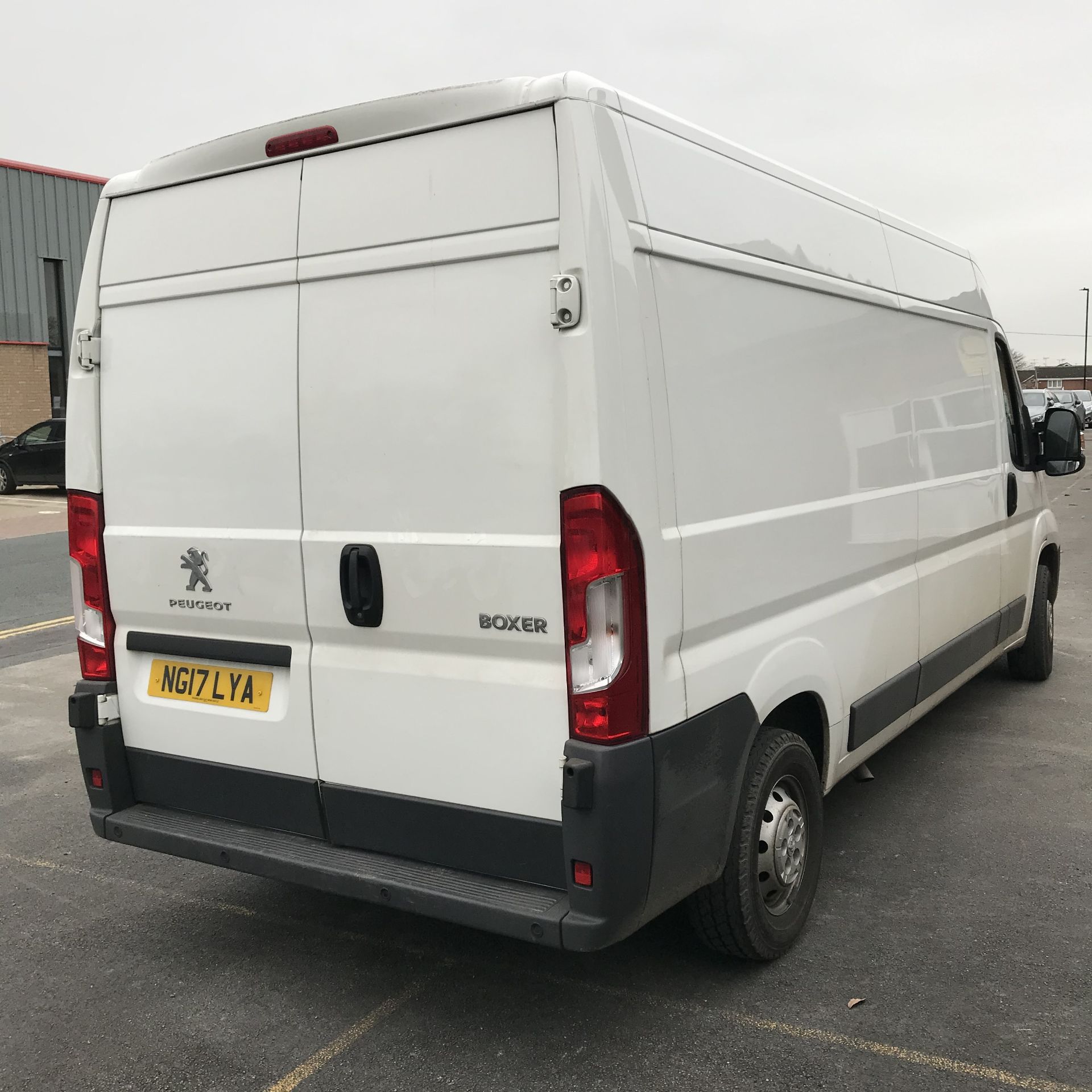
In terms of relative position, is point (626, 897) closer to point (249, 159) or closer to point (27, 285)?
point (249, 159)

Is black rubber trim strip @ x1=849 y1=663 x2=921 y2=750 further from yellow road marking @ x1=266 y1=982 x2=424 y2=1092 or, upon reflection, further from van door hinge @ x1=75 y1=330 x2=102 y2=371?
van door hinge @ x1=75 y1=330 x2=102 y2=371

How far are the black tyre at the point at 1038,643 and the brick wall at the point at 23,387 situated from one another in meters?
27.3

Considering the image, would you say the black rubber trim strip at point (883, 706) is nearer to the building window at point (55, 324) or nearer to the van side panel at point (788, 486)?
the van side panel at point (788, 486)

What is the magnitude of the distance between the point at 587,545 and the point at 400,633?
2.23 ft

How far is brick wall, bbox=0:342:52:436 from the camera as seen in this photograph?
28.7m

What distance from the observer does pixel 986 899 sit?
4.02 m

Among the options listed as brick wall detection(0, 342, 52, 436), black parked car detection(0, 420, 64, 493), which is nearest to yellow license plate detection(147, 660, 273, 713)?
black parked car detection(0, 420, 64, 493)

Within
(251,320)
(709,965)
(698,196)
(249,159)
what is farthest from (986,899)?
A: (249,159)

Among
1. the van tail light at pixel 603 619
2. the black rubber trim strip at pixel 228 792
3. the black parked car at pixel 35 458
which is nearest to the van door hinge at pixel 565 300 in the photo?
the van tail light at pixel 603 619

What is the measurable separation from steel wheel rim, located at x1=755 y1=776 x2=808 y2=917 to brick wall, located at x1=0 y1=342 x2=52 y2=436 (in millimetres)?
28954

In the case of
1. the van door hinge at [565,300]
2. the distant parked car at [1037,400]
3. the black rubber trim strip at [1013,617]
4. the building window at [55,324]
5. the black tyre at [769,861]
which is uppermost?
the building window at [55,324]

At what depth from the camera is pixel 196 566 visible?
3.58 m

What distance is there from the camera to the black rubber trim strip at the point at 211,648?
346 cm

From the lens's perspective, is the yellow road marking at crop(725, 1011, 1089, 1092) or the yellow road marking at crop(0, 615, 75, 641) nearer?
the yellow road marking at crop(725, 1011, 1089, 1092)
